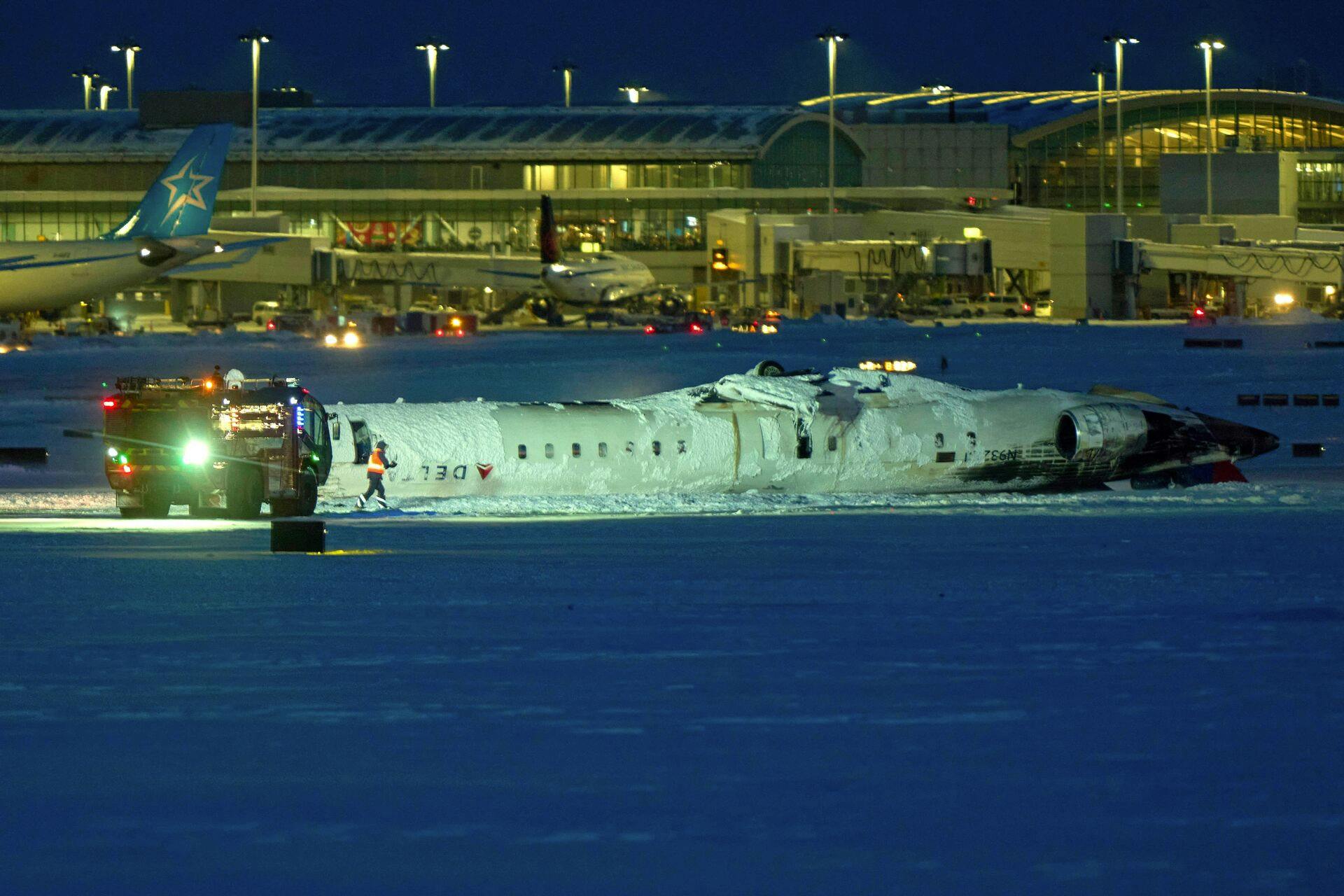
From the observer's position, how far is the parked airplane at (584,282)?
4471 inches

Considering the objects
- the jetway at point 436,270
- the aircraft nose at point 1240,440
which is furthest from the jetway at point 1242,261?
the aircraft nose at point 1240,440

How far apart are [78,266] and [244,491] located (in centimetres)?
5756

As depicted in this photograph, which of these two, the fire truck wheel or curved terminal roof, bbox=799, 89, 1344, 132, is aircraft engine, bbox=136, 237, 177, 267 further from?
curved terminal roof, bbox=799, 89, 1344, 132

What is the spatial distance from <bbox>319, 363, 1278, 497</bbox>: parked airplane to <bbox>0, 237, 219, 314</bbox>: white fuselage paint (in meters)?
53.4

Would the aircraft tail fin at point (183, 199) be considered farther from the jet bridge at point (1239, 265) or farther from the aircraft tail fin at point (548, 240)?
the jet bridge at point (1239, 265)

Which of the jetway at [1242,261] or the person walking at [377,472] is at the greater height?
the jetway at [1242,261]

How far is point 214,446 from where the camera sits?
2978cm

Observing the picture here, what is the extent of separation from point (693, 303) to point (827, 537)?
110m

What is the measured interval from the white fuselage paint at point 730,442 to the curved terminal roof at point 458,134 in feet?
370

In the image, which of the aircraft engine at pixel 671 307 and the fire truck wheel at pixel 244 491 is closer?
the fire truck wheel at pixel 244 491

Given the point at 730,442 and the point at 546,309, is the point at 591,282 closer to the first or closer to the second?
the point at 546,309

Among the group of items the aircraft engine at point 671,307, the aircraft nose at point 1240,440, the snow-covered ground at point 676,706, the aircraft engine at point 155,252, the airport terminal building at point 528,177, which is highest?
the airport terminal building at point 528,177

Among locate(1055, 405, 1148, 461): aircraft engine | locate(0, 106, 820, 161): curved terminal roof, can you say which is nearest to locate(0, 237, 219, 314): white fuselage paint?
locate(1055, 405, 1148, 461): aircraft engine

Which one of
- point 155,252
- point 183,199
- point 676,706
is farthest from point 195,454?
point 183,199
